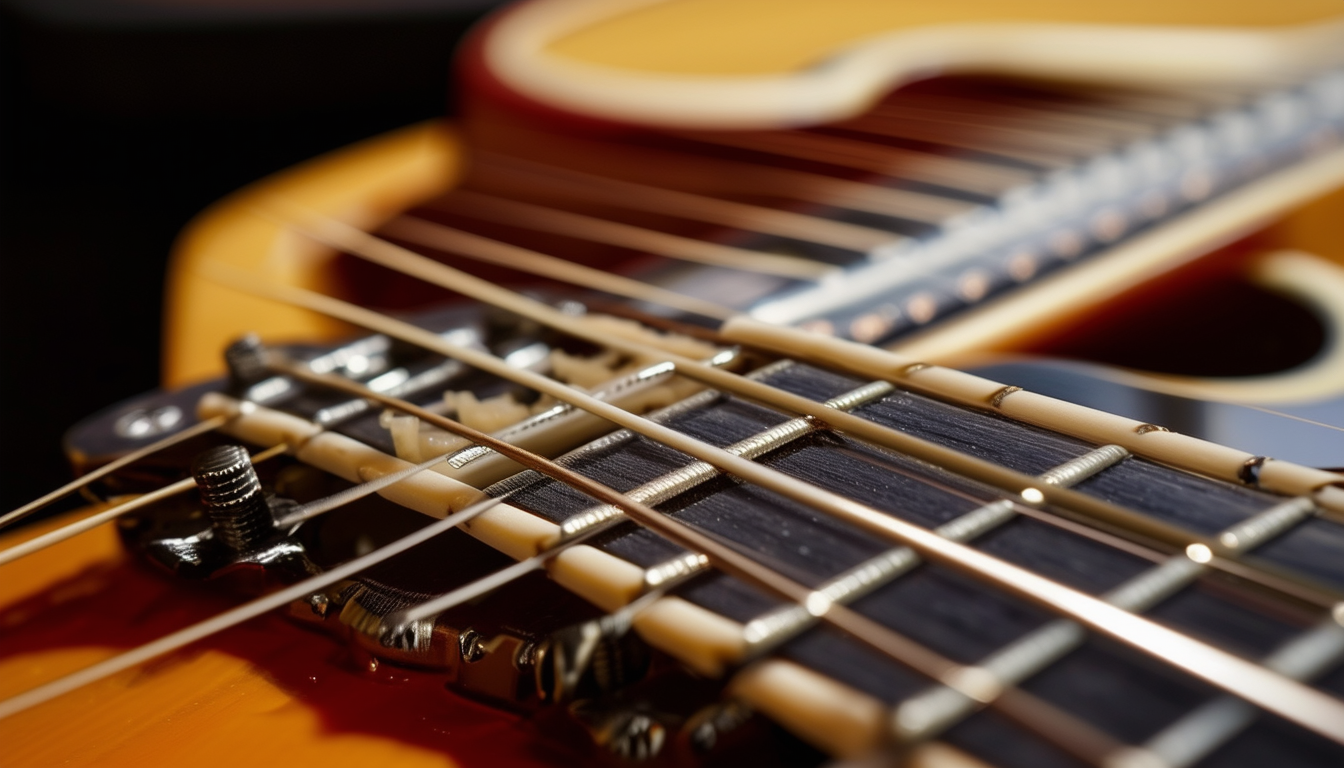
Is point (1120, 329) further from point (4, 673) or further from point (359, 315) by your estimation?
point (4, 673)

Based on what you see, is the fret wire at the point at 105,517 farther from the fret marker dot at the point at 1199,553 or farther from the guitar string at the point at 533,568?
the fret marker dot at the point at 1199,553

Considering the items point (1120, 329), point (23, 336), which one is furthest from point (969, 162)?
point (23, 336)

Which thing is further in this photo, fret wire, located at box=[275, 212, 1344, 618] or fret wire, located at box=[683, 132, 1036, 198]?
fret wire, located at box=[683, 132, 1036, 198]

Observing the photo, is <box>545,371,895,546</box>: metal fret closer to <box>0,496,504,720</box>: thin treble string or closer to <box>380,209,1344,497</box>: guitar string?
<box>0,496,504,720</box>: thin treble string

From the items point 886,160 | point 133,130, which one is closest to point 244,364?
point 886,160

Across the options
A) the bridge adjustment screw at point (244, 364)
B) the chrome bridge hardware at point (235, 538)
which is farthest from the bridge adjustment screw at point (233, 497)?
the bridge adjustment screw at point (244, 364)

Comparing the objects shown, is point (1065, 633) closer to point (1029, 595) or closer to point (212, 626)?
point (1029, 595)

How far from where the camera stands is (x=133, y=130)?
6.99ft

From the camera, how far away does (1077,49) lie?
1.17 metres

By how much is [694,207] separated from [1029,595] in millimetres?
620

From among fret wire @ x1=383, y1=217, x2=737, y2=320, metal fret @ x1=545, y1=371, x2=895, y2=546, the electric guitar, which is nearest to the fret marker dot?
the electric guitar

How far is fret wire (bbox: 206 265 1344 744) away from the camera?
301mm

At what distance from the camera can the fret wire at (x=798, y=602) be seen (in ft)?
0.97

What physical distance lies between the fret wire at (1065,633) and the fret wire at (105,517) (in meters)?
0.33
